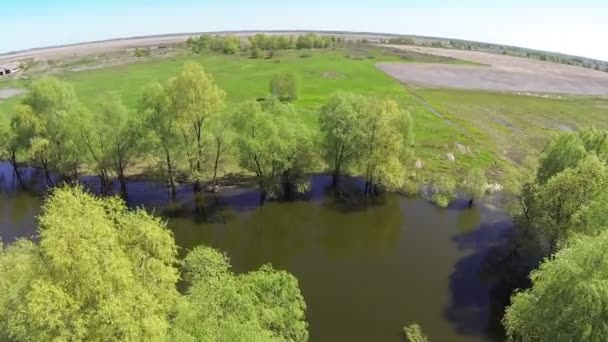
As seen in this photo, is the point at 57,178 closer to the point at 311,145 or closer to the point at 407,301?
the point at 311,145

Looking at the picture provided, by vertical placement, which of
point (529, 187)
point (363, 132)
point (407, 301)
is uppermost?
point (363, 132)

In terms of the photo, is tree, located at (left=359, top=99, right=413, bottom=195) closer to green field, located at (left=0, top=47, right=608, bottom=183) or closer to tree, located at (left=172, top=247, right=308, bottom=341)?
green field, located at (left=0, top=47, right=608, bottom=183)

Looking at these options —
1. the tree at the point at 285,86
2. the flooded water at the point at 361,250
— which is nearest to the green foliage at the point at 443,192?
the flooded water at the point at 361,250

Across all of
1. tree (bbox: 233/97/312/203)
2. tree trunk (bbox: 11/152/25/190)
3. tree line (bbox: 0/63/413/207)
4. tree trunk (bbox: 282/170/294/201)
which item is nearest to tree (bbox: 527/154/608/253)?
tree line (bbox: 0/63/413/207)

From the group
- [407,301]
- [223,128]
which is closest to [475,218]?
[407,301]

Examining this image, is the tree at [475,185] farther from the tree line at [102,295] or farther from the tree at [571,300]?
the tree line at [102,295]
